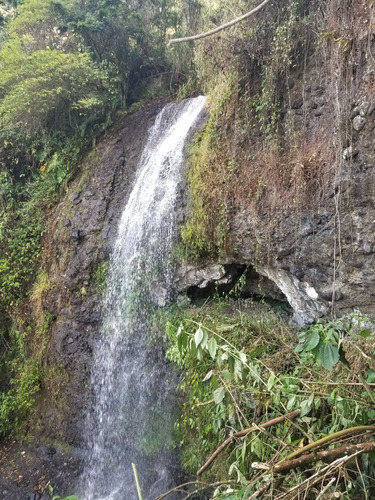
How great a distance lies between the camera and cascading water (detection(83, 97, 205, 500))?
14.8ft

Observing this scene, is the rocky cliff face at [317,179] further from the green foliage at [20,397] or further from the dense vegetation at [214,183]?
the green foliage at [20,397]

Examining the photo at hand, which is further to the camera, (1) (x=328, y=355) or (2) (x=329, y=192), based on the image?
(2) (x=329, y=192)

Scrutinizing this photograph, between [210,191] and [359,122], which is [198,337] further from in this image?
[210,191]

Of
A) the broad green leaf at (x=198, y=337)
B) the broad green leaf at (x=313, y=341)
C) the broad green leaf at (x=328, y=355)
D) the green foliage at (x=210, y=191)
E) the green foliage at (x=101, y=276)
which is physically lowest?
the green foliage at (x=101, y=276)

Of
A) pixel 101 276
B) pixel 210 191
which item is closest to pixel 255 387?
pixel 210 191

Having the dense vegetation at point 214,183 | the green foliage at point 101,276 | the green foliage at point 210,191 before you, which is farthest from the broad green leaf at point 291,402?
the green foliage at point 101,276

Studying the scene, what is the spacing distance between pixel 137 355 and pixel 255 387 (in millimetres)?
2960

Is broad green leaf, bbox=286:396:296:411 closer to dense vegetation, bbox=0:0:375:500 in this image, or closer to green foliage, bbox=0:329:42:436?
dense vegetation, bbox=0:0:375:500

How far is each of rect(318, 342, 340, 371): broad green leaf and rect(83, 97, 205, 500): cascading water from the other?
11.3 feet

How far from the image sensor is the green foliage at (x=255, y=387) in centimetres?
163

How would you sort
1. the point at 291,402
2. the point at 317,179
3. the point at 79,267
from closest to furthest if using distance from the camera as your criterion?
the point at 291,402 → the point at 317,179 → the point at 79,267

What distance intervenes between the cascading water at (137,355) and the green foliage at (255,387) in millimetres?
475

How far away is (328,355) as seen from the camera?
1.45 m

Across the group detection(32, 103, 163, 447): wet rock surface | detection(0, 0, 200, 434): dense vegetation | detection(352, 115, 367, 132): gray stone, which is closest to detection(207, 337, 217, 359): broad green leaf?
detection(352, 115, 367, 132): gray stone
